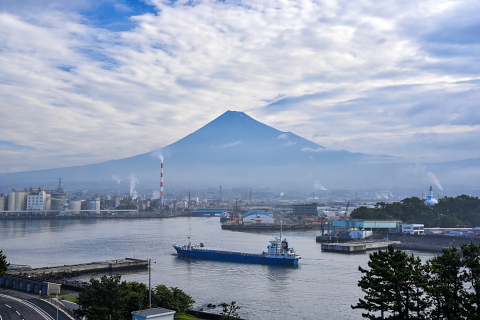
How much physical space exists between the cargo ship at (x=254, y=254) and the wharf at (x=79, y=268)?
13.7ft

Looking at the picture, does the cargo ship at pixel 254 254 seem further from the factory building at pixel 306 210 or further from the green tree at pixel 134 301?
the factory building at pixel 306 210

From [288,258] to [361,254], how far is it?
5.38 meters

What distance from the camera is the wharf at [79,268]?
1627 cm

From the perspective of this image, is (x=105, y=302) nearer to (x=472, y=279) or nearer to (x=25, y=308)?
(x=25, y=308)

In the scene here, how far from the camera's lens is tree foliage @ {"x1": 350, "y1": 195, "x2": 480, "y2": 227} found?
111 ft

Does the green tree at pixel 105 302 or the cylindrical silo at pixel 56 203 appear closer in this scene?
the green tree at pixel 105 302

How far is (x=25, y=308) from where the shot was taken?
10086 mm

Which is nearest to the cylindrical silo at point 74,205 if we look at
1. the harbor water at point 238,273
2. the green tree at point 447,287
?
the harbor water at point 238,273

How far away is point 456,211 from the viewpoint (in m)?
36.3

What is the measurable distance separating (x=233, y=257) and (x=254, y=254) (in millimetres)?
1054

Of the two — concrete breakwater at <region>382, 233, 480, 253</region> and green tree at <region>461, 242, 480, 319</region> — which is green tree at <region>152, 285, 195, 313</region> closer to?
green tree at <region>461, 242, 480, 319</region>

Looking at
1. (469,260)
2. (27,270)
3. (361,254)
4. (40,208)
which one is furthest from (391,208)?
(40,208)

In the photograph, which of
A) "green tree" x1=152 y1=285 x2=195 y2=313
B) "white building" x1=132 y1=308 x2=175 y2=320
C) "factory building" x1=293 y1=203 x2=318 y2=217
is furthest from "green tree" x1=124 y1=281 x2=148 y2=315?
"factory building" x1=293 y1=203 x2=318 y2=217

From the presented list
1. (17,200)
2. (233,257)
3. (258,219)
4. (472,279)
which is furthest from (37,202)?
(472,279)
